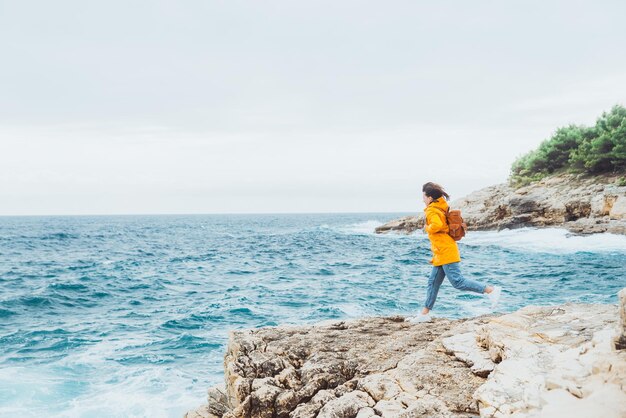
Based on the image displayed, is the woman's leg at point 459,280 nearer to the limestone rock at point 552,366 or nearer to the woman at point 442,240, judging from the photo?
the woman at point 442,240

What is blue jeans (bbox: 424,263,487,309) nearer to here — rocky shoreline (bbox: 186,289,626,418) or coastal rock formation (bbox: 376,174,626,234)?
rocky shoreline (bbox: 186,289,626,418)

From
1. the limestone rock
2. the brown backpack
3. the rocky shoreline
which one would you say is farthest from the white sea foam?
the limestone rock

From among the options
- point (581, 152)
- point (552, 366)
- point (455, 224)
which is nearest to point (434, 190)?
point (455, 224)

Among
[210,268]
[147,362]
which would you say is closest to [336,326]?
[147,362]

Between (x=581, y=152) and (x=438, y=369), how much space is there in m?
42.0

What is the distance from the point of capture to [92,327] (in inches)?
623

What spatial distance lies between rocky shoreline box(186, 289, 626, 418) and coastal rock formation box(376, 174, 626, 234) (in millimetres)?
30286

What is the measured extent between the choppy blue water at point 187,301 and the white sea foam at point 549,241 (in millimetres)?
153

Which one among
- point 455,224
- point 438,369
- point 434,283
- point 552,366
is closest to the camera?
point 552,366

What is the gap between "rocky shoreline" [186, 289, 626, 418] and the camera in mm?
4254

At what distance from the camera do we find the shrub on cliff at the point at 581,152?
3747 cm

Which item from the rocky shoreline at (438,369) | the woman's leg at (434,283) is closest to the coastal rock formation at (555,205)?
the woman's leg at (434,283)

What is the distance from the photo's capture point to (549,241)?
108 feet

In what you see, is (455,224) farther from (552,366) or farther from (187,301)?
(187,301)
